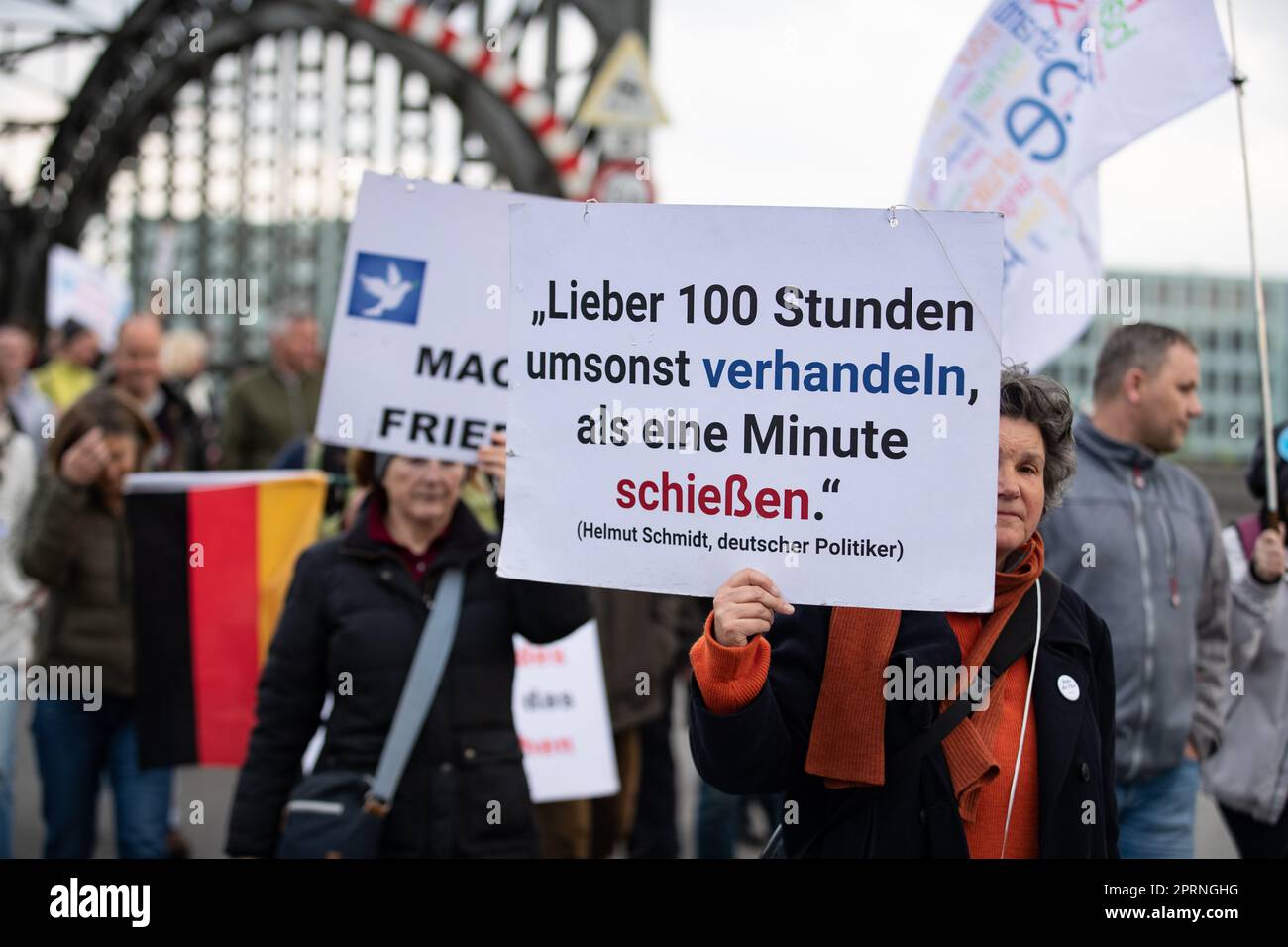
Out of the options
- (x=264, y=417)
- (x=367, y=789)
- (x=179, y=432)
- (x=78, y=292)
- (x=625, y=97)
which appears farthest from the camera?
(x=78, y=292)

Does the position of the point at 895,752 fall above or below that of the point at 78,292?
below

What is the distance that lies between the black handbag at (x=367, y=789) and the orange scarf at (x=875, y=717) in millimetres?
1255

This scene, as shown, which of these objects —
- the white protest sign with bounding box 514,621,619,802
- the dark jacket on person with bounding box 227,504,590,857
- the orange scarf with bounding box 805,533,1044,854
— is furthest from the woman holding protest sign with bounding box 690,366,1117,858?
the white protest sign with bounding box 514,621,619,802

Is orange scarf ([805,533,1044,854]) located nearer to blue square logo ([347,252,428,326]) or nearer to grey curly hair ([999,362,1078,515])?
grey curly hair ([999,362,1078,515])

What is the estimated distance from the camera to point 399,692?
12.2ft

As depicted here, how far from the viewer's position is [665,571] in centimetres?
272

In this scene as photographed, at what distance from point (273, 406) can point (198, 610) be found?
10.5 feet

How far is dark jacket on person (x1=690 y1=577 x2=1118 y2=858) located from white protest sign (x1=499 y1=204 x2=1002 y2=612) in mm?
149

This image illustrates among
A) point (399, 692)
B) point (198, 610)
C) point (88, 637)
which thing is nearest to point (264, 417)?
point (88, 637)

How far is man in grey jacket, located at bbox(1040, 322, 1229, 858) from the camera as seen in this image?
4215 mm

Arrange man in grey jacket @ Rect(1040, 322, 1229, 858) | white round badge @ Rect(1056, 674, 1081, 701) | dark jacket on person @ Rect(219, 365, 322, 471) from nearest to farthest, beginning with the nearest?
white round badge @ Rect(1056, 674, 1081, 701) < man in grey jacket @ Rect(1040, 322, 1229, 858) < dark jacket on person @ Rect(219, 365, 322, 471)

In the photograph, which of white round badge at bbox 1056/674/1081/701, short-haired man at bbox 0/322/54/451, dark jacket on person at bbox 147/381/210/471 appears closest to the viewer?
white round badge at bbox 1056/674/1081/701

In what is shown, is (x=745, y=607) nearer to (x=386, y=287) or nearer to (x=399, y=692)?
(x=399, y=692)

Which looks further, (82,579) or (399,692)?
(82,579)
